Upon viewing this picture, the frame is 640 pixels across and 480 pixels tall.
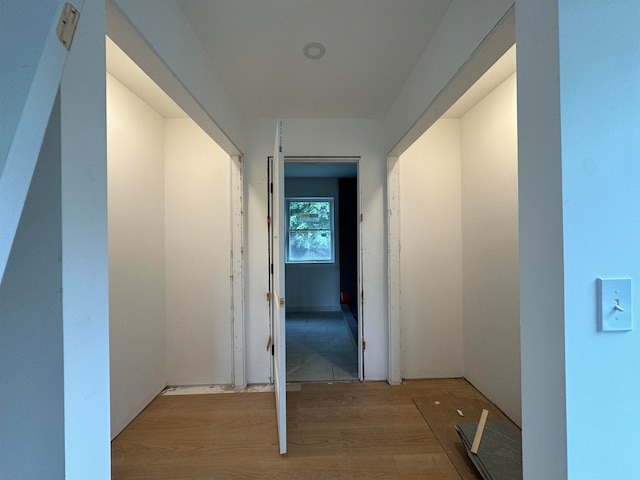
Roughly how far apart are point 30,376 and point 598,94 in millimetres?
1584

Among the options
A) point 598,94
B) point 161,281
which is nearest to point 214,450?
point 161,281

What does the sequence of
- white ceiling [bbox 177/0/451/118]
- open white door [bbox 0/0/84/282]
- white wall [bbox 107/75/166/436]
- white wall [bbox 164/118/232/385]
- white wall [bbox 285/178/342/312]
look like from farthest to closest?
white wall [bbox 285/178/342/312] → white wall [bbox 164/118/232/385] → white wall [bbox 107/75/166/436] → white ceiling [bbox 177/0/451/118] → open white door [bbox 0/0/84/282]

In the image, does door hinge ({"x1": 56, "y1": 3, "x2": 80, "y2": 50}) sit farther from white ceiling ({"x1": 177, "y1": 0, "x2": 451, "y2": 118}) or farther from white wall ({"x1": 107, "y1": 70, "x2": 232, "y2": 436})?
white wall ({"x1": 107, "y1": 70, "x2": 232, "y2": 436})

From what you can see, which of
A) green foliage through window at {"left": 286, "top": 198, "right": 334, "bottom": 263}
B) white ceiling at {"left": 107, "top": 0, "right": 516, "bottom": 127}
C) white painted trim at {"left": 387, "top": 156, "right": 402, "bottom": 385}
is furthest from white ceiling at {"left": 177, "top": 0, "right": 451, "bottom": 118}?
green foliage through window at {"left": 286, "top": 198, "right": 334, "bottom": 263}

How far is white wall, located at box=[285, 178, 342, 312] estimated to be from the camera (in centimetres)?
534

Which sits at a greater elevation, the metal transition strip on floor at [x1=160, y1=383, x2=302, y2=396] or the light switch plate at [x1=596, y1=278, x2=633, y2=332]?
the light switch plate at [x1=596, y1=278, x2=633, y2=332]

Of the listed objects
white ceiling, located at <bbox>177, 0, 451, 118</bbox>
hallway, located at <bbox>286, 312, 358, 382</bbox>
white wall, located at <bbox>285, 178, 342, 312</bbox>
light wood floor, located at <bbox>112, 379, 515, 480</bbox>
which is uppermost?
white ceiling, located at <bbox>177, 0, 451, 118</bbox>

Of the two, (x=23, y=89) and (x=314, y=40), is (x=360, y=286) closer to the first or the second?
(x=314, y=40)

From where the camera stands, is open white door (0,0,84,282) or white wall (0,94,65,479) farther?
white wall (0,94,65,479)

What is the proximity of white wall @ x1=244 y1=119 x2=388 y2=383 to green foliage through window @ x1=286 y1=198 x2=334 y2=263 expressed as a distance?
9.46 feet

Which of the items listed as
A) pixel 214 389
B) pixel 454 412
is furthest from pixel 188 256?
pixel 454 412

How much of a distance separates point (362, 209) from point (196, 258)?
5.42ft

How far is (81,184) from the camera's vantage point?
0.71m

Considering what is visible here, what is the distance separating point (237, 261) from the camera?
2463mm
